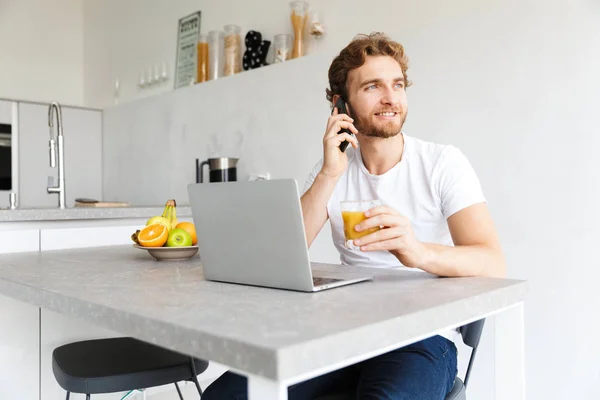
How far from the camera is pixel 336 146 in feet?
5.29

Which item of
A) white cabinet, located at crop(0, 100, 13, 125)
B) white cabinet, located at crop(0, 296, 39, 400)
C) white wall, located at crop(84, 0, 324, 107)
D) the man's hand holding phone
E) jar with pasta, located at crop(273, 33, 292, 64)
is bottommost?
white cabinet, located at crop(0, 296, 39, 400)

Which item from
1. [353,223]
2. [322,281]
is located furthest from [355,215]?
[322,281]

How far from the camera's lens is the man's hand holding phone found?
1606 mm

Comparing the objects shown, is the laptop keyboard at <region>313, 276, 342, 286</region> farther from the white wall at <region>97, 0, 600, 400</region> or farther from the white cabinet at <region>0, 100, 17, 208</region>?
the white cabinet at <region>0, 100, 17, 208</region>

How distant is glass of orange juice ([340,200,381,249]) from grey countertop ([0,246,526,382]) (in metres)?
0.10

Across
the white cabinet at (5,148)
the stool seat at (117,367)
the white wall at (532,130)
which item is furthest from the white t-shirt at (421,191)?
the white cabinet at (5,148)

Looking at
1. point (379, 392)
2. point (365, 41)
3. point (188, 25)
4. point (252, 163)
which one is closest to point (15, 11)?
point (188, 25)

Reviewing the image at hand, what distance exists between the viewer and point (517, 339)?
3.49 ft

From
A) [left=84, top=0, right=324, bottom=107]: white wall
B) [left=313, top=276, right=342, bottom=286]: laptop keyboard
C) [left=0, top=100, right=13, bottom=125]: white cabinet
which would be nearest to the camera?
[left=313, top=276, right=342, bottom=286]: laptop keyboard

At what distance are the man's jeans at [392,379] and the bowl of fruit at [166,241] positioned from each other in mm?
465

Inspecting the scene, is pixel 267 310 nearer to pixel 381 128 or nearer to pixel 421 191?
pixel 421 191

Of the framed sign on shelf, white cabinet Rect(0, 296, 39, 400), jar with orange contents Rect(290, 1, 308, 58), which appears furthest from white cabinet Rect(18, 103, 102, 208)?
white cabinet Rect(0, 296, 39, 400)

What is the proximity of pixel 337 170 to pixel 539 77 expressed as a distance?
1128 millimetres

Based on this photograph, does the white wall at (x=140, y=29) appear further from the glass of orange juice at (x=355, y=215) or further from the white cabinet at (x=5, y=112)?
the glass of orange juice at (x=355, y=215)
